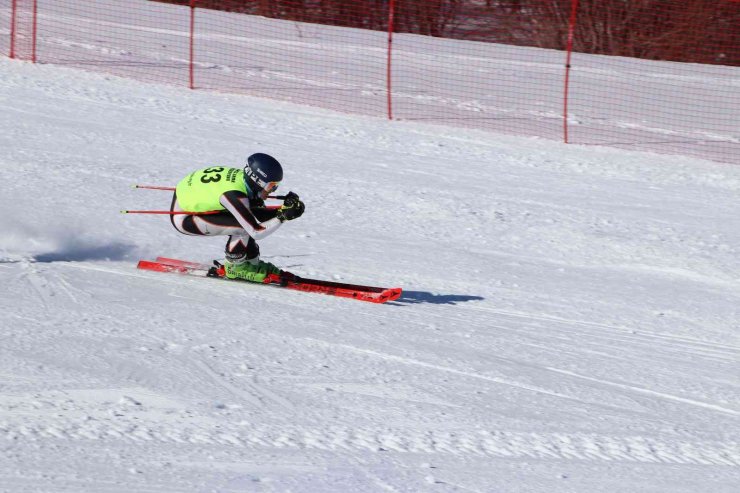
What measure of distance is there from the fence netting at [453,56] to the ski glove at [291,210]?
7.70 metres

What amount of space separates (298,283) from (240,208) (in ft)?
2.68

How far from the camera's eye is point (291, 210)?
7.95m

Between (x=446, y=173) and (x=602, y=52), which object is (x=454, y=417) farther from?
(x=602, y=52)

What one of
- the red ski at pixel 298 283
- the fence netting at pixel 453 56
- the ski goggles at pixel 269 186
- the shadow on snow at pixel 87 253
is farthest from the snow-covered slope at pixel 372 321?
the fence netting at pixel 453 56

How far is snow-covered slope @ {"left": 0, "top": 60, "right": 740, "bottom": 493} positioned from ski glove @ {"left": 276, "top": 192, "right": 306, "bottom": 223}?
634 mm

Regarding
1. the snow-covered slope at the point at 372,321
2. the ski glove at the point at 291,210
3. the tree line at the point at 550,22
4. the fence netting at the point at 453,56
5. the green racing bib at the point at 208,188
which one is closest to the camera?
the snow-covered slope at the point at 372,321

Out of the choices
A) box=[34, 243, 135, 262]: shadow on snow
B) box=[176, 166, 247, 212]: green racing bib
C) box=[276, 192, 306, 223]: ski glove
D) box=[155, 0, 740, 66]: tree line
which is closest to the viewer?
box=[276, 192, 306, 223]: ski glove

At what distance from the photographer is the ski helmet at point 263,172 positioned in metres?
8.02

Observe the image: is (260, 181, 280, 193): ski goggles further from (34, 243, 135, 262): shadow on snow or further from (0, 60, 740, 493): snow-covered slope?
(34, 243, 135, 262): shadow on snow

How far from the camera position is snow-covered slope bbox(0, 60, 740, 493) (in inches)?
217

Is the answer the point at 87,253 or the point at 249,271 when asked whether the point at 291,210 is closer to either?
the point at 249,271

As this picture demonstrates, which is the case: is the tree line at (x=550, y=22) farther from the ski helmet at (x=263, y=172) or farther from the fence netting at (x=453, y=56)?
the ski helmet at (x=263, y=172)

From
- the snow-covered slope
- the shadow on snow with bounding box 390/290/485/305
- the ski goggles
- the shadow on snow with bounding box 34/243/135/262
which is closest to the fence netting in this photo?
the snow-covered slope

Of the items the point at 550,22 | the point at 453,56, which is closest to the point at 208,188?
the point at 453,56
